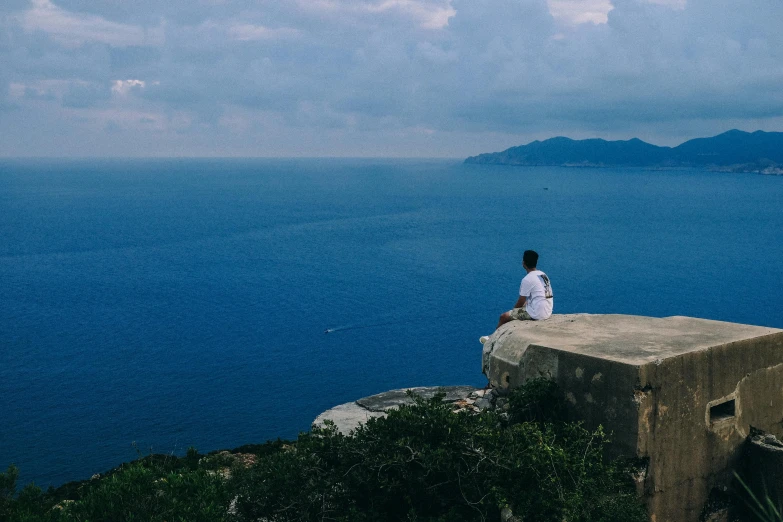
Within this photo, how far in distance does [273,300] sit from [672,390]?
151ft

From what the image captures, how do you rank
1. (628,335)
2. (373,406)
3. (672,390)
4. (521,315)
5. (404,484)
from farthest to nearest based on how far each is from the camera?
(373,406), (521,315), (628,335), (672,390), (404,484)

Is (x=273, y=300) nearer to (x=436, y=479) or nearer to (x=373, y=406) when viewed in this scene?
(x=373, y=406)

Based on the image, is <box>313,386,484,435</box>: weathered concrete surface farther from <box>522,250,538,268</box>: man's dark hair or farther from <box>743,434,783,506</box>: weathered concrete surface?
<box>743,434,783,506</box>: weathered concrete surface

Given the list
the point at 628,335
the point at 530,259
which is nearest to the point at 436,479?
the point at 628,335

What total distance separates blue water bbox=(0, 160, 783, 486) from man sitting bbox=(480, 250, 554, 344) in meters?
21.1

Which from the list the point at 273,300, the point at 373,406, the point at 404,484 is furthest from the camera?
the point at 273,300

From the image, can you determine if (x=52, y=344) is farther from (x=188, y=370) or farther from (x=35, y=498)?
(x=35, y=498)

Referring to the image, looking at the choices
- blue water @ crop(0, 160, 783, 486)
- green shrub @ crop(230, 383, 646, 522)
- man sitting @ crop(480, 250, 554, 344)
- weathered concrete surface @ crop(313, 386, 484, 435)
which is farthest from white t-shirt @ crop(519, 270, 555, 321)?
blue water @ crop(0, 160, 783, 486)

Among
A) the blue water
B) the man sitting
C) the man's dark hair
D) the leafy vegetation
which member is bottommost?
the blue water

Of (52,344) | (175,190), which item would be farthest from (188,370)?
(175,190)

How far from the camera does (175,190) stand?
6235 inches

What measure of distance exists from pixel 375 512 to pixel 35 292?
176 ft

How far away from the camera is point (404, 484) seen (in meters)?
6.93

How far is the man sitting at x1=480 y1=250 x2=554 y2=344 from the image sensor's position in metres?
10.4
